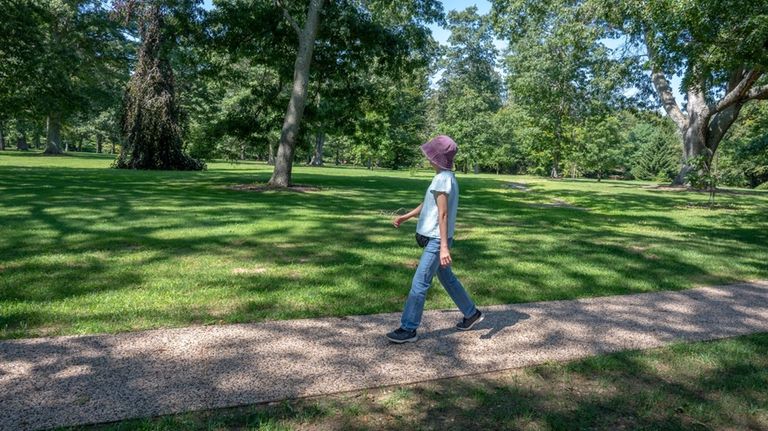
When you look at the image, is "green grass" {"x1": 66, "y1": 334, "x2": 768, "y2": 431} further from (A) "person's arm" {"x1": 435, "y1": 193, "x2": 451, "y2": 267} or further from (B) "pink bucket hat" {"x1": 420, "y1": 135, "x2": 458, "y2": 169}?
(B) "pink bucket hat" {"x1": 420, "y1": 135, "x2": 458, "y2": 169}

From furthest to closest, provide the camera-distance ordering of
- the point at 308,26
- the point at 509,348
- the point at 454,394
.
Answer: the point at 308,26 < the point at 509,348 < the point at 454,394

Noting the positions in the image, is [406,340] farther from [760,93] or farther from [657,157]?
[657,157]

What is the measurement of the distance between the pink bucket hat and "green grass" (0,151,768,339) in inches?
61.0

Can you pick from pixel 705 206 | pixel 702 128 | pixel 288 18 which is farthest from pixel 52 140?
pixel 705 206

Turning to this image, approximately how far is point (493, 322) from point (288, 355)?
1812 mm

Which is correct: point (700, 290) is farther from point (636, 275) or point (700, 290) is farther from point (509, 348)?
point (509, 348)

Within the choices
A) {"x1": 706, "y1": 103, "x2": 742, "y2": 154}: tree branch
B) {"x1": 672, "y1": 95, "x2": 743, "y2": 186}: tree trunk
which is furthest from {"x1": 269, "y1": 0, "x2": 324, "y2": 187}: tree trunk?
{"x1": 706, "y1": 103, "x2": 742, "y2": 154}: tree branch

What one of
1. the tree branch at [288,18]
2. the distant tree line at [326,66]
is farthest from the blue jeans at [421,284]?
the tree branch at [288,18]

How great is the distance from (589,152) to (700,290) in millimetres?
41636

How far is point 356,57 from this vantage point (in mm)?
19188

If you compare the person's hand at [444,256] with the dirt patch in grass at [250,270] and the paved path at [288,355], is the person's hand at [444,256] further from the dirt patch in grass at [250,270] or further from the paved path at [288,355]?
the dirt patch in grass at [250,270]

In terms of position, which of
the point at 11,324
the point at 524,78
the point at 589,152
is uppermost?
the point at 524,78

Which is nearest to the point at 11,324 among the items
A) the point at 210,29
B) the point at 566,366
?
the point at 566,366

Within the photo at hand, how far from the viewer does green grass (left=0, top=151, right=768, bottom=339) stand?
14.8 ft
